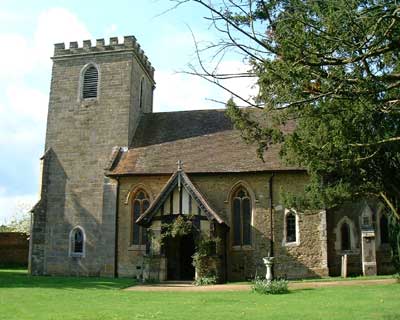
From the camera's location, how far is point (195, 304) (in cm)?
1395

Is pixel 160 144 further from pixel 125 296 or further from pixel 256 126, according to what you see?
pixel 256 126

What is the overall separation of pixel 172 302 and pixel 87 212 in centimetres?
1294

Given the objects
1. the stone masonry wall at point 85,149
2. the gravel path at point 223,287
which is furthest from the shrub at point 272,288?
the stone masonry wall at point 85,149

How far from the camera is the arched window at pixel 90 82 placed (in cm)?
2847

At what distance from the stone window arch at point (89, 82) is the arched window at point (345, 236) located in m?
15.4

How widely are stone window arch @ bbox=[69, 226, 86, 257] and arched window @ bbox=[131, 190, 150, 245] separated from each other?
2951mm

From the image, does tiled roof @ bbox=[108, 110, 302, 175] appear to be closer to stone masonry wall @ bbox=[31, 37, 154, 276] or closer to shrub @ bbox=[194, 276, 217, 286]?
stone masonry wall @ bbox=[31, 37, 154, 276]

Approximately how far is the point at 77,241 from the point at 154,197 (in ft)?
16.7

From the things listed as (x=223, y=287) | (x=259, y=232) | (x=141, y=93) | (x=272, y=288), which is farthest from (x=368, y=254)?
(x=141, y=93)

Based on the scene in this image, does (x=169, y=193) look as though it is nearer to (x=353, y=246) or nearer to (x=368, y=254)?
(x=353, y=246)

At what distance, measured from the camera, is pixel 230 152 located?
83.2 feet

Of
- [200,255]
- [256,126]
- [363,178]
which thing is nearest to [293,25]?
[256,126]

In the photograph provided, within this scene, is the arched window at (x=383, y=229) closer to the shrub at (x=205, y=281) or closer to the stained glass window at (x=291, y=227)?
the stained glass window at (x=291, y=227)

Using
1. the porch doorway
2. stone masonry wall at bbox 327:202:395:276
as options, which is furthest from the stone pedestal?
the porch doorway
